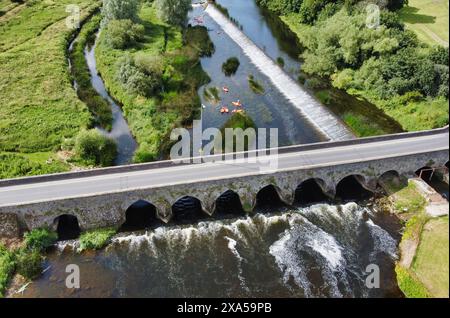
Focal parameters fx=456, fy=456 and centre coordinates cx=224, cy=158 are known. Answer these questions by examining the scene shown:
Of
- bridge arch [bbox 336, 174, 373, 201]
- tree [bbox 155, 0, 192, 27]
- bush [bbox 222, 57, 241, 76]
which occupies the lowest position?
bridge arch [bbox 336, 174, 373, 201]

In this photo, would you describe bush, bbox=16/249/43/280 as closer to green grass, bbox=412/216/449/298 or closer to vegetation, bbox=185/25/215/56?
green grass, bbox=412/216/449/298

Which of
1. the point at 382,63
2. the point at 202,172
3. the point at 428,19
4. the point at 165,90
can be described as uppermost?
the point at 428,19

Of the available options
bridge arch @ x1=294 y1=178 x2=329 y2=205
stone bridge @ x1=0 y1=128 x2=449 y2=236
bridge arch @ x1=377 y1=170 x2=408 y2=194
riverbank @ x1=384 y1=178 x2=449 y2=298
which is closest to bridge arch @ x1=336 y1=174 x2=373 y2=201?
stone bridge @ x1=0 y1=128 x2=449 y2=236

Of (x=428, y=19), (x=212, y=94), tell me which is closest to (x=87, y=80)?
(x=212, y=94)

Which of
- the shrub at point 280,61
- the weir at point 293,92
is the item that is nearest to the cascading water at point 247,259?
the weir at point 293,92

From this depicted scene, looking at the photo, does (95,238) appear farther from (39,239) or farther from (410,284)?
(410,284)

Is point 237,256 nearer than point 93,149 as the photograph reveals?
Yes

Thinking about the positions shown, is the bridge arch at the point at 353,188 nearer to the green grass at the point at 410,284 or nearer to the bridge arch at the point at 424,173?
the bridge arch at the point at 424,173
